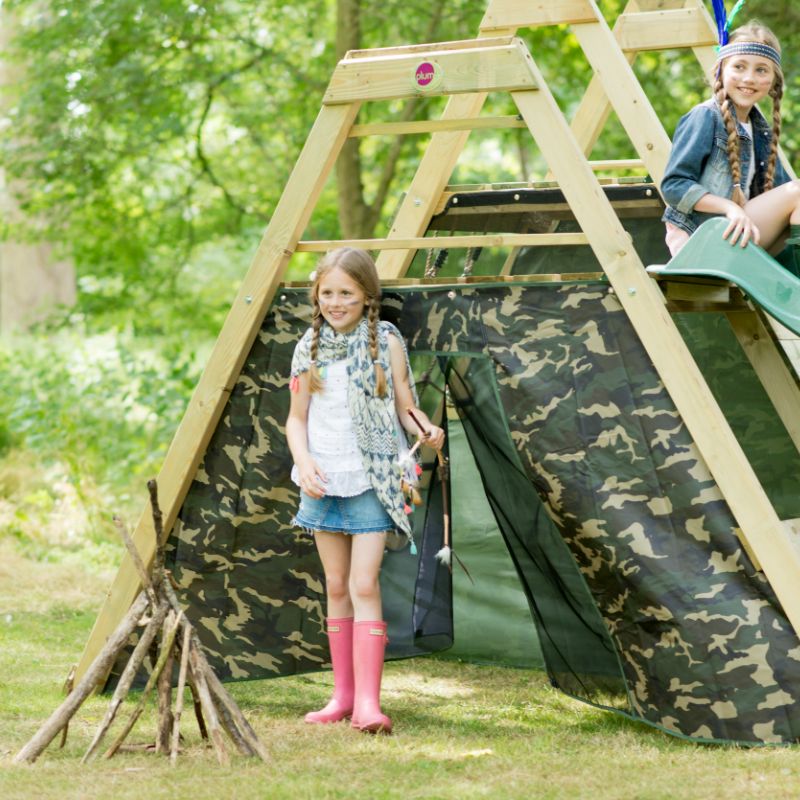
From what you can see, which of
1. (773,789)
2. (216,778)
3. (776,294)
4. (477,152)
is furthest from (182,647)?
(477,152)

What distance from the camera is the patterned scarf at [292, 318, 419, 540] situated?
4.04 metres

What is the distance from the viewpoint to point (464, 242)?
13.5 feet

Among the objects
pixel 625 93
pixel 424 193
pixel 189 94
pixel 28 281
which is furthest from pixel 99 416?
pixel 28 281

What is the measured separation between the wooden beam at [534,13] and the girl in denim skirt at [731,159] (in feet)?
1.70

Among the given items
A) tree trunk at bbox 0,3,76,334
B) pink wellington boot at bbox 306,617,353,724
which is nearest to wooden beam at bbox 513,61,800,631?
pink wellington boot at bbox 306,617,353,724

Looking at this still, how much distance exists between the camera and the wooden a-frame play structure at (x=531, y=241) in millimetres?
3818

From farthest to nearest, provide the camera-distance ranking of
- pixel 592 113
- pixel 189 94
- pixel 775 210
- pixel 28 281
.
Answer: pixel 28 281
pixel 189 94
pixel 592 113
pixel 775 210

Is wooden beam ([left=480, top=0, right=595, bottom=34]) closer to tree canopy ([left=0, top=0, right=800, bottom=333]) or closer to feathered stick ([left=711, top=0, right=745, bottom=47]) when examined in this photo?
feathered stick ([left=711, top=0, right=745, bottom=47])

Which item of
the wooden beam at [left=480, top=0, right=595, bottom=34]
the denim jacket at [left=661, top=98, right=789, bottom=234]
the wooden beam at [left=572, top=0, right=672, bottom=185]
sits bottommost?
the denim jacket at [left=661, top=98, right=789, bottom=234]

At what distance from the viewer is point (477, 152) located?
61.5 ft

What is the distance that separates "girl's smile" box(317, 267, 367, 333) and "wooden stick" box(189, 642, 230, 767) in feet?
3.83

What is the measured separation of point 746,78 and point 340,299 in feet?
4.84

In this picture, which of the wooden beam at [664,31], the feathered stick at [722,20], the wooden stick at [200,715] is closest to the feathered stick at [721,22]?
the feathered stick at [722,20]

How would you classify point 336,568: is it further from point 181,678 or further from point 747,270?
point 747,270
